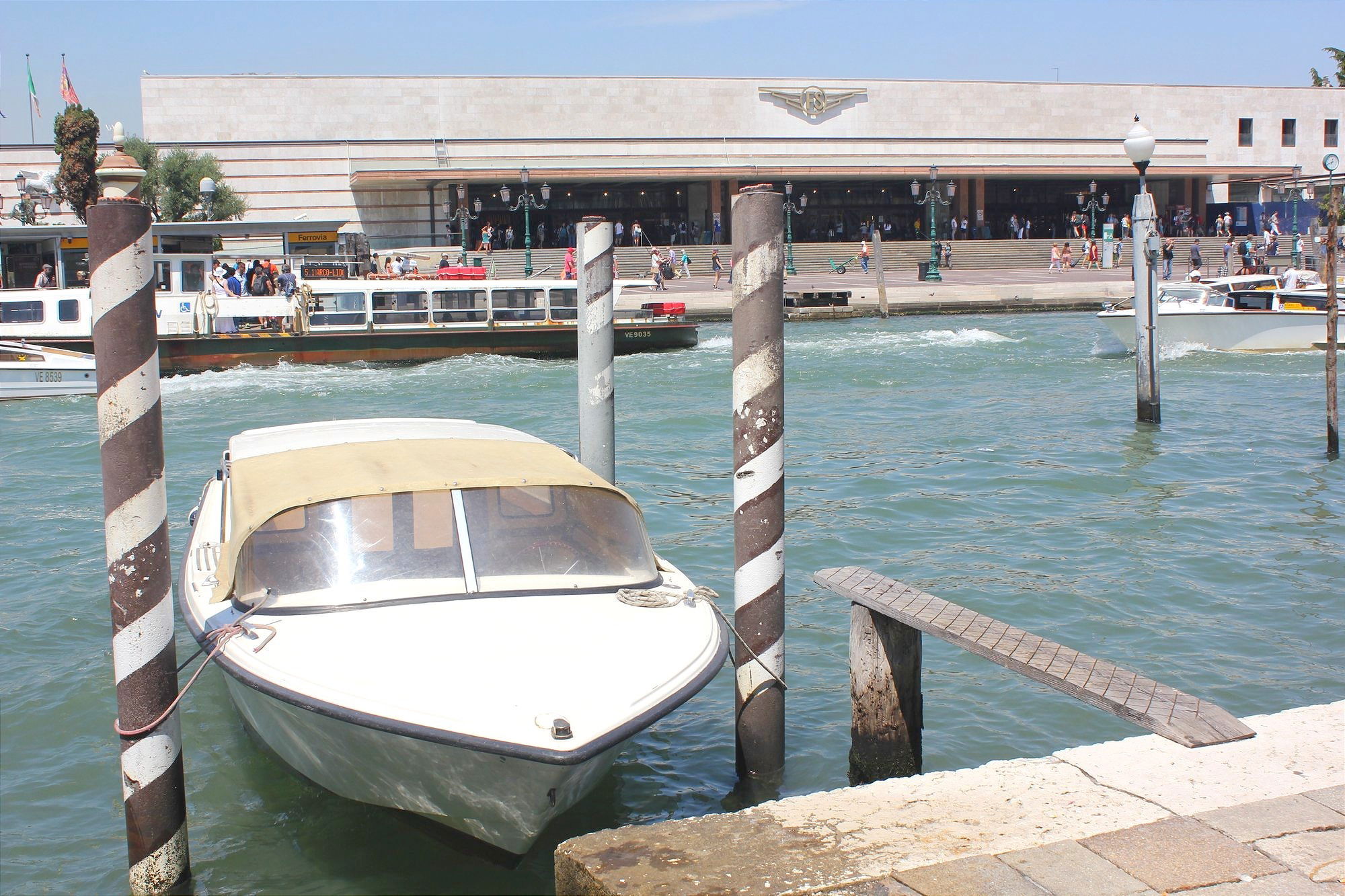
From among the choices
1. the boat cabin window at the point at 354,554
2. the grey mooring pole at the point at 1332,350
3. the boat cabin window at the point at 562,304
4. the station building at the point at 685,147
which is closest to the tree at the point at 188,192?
the station building at the point at 685,147

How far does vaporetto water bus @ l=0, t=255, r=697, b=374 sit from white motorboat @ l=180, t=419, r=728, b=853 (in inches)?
781

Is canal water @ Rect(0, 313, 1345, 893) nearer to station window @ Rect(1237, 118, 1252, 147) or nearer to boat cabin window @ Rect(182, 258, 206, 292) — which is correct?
boat cabin window @ Rect(182, 258, 206, 292)

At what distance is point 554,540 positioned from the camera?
620cm

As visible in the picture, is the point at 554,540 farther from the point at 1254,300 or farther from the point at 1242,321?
the point at 1254,300

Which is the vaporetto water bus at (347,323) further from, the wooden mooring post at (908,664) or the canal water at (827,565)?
the wooden mooring post at (908,664)

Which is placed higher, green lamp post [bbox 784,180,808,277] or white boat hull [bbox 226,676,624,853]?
green lamp post [bbox 784,180,808,277]

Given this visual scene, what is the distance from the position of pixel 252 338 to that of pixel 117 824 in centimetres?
2088

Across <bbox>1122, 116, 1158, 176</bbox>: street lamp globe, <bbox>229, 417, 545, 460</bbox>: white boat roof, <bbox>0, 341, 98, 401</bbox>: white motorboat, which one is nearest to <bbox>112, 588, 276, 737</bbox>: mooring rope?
<bbox>229, 417, 545, 460</bbox>: white boat roof

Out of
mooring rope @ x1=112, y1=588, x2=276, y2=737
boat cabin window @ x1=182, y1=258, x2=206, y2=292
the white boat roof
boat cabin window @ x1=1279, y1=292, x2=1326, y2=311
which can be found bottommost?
mooring rope @ x1=112, y1=588, x2=276, y2=737

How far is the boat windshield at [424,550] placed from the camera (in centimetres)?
582

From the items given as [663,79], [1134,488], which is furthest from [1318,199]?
[1134,488]

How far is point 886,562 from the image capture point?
10.4m

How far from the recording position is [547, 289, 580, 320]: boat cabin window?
2812 cm

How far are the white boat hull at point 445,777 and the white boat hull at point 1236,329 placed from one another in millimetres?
21984
